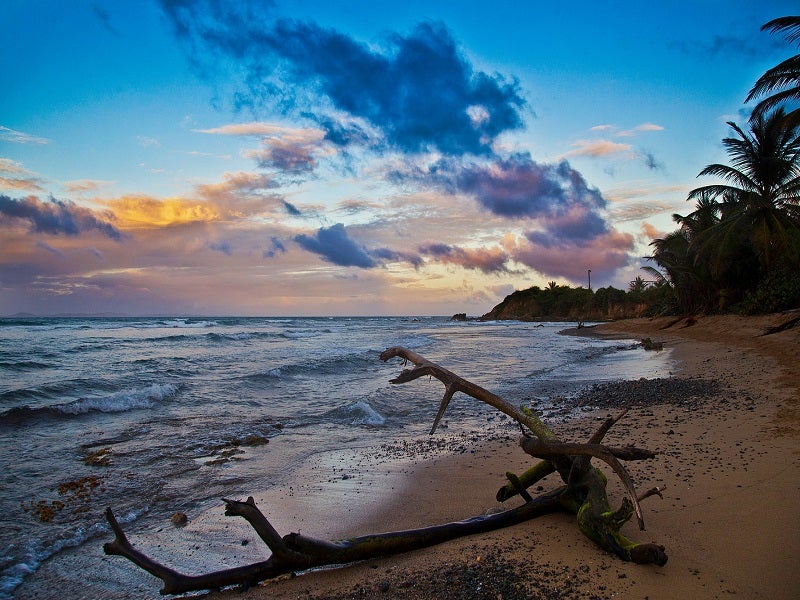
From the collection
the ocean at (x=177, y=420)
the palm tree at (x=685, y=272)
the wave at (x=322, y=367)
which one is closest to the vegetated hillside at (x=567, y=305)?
the palm tree at (x=685, y=272)

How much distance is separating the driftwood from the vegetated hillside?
61638 mm

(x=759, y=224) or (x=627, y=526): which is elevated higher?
(x=759, y=224)

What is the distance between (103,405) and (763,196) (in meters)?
31.1

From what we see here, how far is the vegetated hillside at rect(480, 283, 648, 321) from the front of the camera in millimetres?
69875

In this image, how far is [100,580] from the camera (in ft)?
12.7

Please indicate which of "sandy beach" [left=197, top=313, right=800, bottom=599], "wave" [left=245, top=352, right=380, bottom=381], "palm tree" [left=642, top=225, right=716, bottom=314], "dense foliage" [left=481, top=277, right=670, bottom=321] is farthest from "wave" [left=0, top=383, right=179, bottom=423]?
"dense foliage" [left=481, top=277, right=670, bottom=321]

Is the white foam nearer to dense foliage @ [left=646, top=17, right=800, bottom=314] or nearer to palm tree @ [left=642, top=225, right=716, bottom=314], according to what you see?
dense foliage @ [left=646, top=17, right=800, bottom=314]

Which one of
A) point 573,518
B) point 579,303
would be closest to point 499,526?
point 573,518

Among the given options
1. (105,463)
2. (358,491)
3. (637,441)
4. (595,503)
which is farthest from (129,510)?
(637,441)

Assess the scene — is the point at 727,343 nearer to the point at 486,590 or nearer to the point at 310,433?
the point at 310,433

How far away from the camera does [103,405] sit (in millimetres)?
10891

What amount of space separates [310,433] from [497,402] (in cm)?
529

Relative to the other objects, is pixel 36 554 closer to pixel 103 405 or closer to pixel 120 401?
pixel 103 405

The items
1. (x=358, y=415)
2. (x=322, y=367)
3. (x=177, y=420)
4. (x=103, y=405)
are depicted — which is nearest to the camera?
(x=177, y=420)
